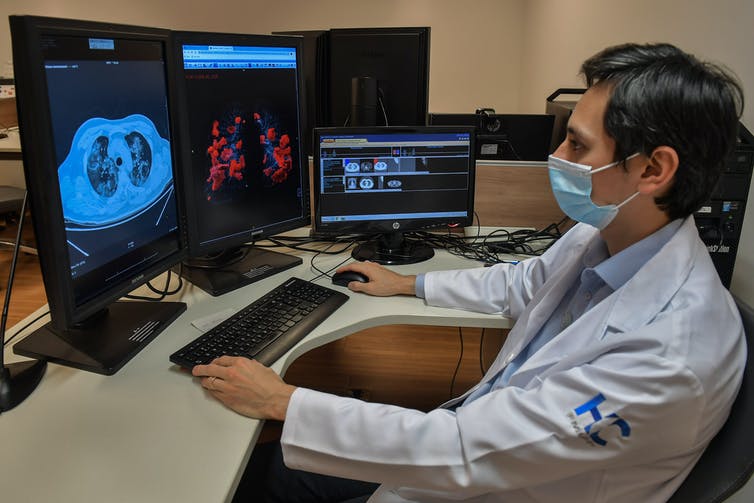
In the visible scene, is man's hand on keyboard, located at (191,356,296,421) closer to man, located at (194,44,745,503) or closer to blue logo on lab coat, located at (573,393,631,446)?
man, located at (194,44,745,503)

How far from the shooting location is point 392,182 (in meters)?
1.64

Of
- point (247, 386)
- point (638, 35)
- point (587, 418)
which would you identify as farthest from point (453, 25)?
point (587, 418)

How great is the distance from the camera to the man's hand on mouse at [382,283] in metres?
1.44

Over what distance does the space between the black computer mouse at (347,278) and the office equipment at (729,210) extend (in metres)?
0.87

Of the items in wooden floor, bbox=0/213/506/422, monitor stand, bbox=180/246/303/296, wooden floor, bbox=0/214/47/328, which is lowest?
wooden floor, bbox=0/213/506/422

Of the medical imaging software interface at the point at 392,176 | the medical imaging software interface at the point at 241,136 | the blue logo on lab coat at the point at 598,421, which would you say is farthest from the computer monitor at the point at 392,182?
the blue logo on lab coat at the point at 598,421

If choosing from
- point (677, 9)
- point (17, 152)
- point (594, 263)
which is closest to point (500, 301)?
point (594, 263)

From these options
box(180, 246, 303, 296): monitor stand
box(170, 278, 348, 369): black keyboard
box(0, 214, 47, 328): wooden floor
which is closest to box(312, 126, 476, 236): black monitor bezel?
box(180, 246, 303, 296): monitor stand

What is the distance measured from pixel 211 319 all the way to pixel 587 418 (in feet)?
2.73

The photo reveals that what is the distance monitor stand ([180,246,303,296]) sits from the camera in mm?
1442

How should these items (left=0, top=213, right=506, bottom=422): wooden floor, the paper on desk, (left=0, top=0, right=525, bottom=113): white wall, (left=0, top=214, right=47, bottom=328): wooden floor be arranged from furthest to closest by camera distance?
(left=0, top=0, right=525, bottom=113): white wall → (left=0, top=214, right=47, bottom=328): wooden floor → (left=0, top=213, right=506, bottom=422): wooden floor → the paper on desk

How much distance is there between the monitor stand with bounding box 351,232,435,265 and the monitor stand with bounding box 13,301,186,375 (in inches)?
22.9

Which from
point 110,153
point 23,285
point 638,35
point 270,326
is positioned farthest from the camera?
point 23,285

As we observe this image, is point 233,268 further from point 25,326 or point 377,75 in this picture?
point 377,75
